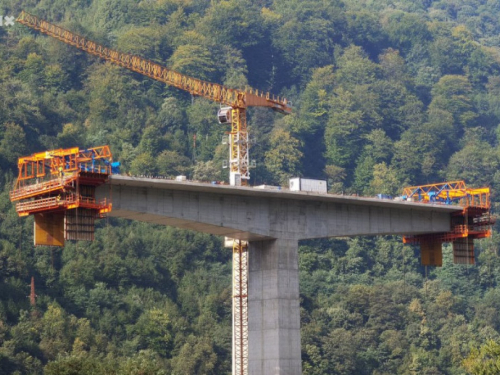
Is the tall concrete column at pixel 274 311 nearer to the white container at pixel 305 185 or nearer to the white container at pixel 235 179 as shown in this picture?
the white container at pixel 305 185

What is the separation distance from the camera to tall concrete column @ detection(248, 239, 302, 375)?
116 meters

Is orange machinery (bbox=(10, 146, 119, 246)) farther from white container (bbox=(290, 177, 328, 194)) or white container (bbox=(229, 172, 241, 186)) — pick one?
white container (bbox=(290, 177, 328, 194))

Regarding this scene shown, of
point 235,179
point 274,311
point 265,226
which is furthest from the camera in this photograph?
point 235,179

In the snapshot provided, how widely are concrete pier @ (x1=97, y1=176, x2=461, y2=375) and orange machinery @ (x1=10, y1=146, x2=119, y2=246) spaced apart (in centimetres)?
376

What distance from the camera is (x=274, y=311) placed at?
116 metres

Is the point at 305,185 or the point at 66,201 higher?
the point at 305,185

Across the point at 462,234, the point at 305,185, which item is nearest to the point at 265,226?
the point at 305,185

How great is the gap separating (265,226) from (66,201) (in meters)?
18.8

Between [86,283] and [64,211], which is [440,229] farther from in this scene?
[86,283]

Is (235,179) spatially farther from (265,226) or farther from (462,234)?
(462,234)

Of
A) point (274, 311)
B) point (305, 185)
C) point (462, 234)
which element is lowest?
point (274, 311)

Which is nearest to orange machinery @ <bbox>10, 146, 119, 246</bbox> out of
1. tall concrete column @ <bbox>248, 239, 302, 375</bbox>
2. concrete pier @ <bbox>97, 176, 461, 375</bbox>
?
concrete pier @ <bbox>97, 176, 461, 375</bbox>

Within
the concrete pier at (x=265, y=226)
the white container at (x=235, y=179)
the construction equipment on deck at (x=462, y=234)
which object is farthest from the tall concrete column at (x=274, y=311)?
the construction equipment on deck at (x=462, y=234)

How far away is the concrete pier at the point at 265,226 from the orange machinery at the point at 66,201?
376 centimetres
